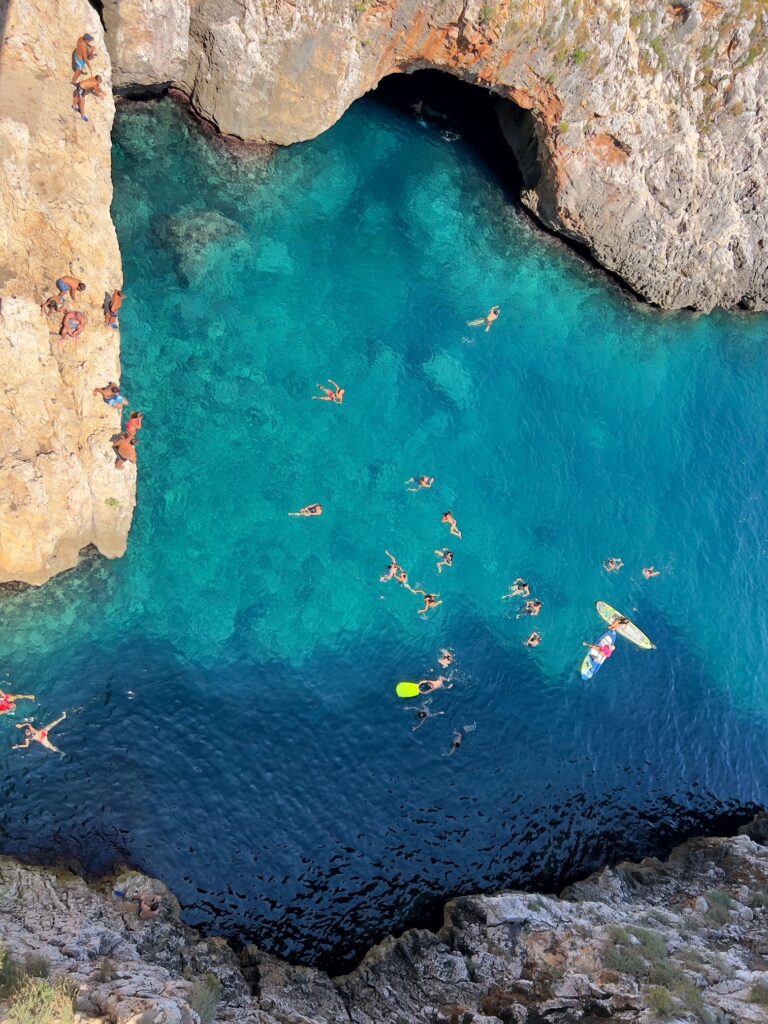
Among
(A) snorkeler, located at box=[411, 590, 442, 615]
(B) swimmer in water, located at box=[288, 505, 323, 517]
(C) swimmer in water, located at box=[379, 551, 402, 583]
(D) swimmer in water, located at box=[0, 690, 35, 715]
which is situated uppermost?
(B) swimmer in water, located at box=[288, 505, 323, 517]

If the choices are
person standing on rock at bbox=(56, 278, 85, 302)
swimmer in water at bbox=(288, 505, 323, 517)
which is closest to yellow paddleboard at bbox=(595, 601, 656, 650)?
swimmer in water at bbox=(288, 505, 323, 517)

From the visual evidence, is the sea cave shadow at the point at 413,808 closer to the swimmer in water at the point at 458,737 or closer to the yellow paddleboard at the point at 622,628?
the swimmer in water at the point at 458,737

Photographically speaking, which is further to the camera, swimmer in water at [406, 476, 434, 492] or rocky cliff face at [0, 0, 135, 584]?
swimmer in water at [406, 476, 434, 492]

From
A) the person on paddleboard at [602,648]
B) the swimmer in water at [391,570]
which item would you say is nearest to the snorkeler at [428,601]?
the swimmer in water at [391,570]

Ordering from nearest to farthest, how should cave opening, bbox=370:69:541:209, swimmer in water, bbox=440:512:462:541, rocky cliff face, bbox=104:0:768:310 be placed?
rocky cliff face, bbox=104:0:768:310 < swimmer in water, bbox=440:512:462:541 < cave opening, bbox=370:69:541:209

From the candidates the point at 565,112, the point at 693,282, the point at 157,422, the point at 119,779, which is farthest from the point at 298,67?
the point at 119,779

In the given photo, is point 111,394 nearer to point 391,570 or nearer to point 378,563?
point 378,563

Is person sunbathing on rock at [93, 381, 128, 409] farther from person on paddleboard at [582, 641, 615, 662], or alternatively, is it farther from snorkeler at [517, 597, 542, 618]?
person on paddleboard at [582, 641, 615, 662]

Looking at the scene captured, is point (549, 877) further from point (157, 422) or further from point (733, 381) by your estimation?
point (733, 381)
